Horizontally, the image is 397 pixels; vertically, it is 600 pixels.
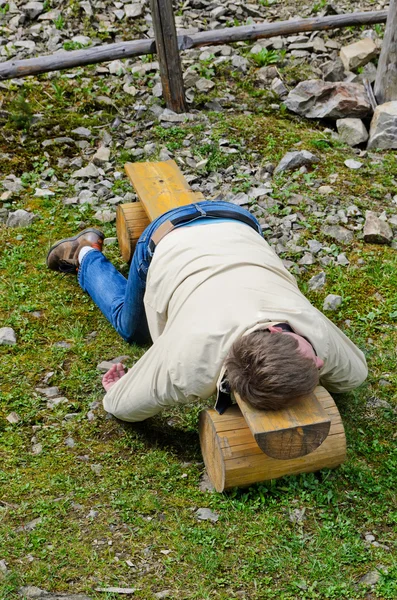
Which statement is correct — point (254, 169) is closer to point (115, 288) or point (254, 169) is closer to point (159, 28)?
point (159, 28)

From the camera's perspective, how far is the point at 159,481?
14.9 feet

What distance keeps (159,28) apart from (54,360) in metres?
4.17

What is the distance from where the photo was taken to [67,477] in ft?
15.0

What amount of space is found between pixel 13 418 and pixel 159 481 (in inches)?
47.5

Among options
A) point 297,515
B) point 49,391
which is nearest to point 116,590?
point 297,515

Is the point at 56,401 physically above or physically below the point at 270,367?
below

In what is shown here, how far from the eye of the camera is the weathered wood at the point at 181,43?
8141 mm

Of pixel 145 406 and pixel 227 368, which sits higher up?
pixel 227 368

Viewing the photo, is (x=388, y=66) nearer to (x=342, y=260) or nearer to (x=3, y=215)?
(x=342, y=260)

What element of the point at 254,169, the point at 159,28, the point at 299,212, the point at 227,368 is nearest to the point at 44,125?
the point at 159,28

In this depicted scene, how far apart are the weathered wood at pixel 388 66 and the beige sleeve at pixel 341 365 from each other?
15.6 feet

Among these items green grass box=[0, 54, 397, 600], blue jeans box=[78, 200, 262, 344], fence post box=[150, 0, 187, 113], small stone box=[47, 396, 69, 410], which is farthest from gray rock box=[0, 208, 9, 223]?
small stone box=[47, 396, 69, 410]

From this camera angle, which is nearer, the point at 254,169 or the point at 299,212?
the point at 299,212

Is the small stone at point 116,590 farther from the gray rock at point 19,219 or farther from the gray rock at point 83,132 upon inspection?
the gray rock at point 83,132
